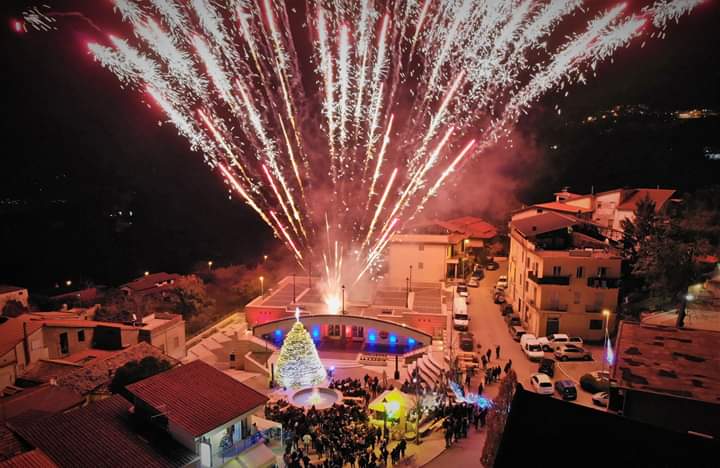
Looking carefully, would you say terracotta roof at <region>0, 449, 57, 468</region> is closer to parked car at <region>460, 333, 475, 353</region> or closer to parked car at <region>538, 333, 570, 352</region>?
parked car at <region>460, 333, 475, 353</region>

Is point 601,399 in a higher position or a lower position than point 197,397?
lower

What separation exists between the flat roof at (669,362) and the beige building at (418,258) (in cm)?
1827

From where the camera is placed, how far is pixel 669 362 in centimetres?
1594

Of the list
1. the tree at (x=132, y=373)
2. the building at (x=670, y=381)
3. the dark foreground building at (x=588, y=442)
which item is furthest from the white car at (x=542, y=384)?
the tree at (x=132, y=373)

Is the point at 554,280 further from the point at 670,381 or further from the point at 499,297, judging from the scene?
the point at 670,381

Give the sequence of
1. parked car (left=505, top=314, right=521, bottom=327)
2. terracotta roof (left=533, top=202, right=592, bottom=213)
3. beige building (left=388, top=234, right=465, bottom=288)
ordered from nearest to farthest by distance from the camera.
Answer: parked car (left=505, top=314, right=521, bottom=327), beige building (left=388, top=234, right=465, bottom=288), terracotta roof (left=533, top=202, right=592, bottom=213)

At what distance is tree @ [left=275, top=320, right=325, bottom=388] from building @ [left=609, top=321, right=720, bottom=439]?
38.3 feet

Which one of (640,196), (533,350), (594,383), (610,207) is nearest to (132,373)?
(533,350)

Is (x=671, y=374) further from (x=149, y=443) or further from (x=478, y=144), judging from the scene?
(x=478, y=144)

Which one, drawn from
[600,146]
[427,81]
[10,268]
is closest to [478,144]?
[600,146]

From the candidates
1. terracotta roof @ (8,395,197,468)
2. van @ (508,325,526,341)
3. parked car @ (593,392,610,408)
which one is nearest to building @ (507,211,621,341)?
van @ (508,325,526,341)

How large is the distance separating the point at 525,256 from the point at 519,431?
2279 centimetres

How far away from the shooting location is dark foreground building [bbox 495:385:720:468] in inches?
347

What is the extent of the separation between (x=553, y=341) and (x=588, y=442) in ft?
58.9
